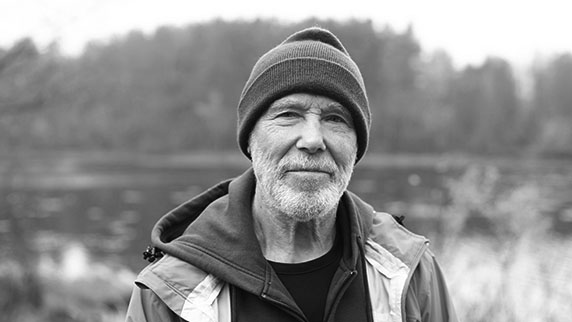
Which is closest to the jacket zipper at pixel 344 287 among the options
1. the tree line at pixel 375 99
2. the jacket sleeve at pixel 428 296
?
the jacket sleeve at pixel 428 296

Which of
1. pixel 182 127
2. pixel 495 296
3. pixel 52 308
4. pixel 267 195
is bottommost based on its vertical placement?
pixel 52 308

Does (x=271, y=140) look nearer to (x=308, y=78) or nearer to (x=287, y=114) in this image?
(x=287, y=114)

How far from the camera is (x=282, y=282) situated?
217cm

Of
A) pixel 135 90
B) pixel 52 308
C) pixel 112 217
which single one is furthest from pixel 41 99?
→ pixel 135 90

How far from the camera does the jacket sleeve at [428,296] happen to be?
83.0 inches

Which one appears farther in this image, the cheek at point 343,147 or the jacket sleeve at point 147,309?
the cheek at point 343,147

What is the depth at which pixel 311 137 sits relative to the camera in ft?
6.98

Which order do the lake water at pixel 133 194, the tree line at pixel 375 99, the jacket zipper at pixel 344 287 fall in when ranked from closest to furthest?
the jacket zipper at pixel 344 287, the lake water at pixel 133 194, the tree line at pixel 375 99

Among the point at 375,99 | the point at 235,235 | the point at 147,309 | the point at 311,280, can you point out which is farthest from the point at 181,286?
the point at 375,99

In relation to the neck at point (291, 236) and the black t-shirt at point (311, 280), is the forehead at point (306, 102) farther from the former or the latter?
the black t-shirt at point (311, 280)

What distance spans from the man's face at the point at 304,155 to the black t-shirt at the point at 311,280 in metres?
0.19

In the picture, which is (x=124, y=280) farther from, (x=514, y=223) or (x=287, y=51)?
(x=287, y=51)

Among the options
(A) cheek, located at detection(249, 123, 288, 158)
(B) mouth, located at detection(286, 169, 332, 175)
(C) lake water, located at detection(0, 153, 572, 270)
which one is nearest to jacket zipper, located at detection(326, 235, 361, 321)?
(B) mouth, located at detection(286, 169, 332, 175)

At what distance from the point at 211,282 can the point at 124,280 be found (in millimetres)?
11483
